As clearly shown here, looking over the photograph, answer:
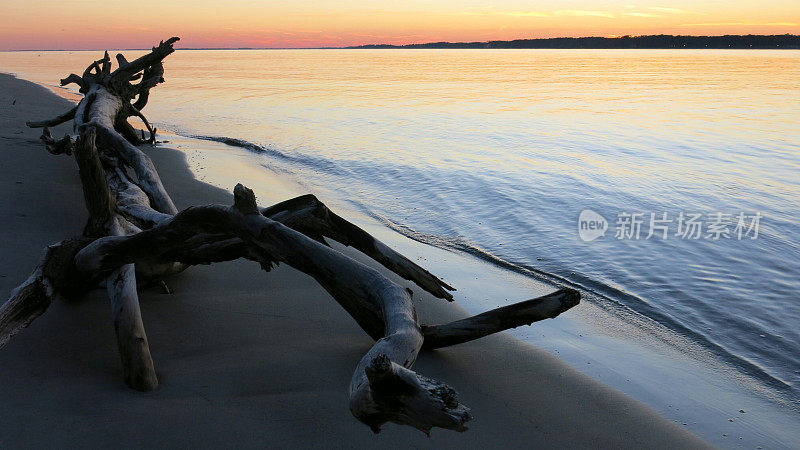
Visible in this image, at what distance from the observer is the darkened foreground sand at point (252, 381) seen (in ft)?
8.23

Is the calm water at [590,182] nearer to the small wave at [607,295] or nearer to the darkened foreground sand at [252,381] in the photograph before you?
the small wave at [607,295]

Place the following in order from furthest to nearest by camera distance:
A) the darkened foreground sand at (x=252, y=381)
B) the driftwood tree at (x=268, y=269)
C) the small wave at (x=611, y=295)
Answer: the small wave at (x=611, y=295) → the darkened foreground sand at (x=252, y=381) → the driftwood tree at (x=268, y=269)

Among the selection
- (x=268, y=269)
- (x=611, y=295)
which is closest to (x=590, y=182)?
(x=611, y=295)

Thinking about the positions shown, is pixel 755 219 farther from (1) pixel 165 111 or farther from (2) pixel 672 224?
(1) pixel 165 111

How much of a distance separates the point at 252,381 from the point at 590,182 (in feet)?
25.8

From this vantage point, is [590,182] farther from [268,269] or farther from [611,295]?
[268,269]

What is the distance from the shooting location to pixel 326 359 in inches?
127

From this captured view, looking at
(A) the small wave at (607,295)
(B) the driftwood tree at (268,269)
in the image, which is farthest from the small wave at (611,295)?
(B) the driftwood tree at (268,269)

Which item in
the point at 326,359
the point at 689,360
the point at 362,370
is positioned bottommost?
the point at 689,360

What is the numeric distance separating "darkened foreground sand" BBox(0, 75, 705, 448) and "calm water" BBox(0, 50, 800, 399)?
168cm

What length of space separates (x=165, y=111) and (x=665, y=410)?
19125 millimetres

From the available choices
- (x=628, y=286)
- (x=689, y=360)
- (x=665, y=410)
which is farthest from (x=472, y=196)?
(x=665, y=410)

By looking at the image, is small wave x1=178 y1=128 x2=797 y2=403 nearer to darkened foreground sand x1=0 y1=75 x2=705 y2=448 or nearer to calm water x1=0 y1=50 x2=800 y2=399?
calm water x1=0 y1=50 x2=800 y2=399

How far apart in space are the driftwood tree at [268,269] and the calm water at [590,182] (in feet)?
8.46
